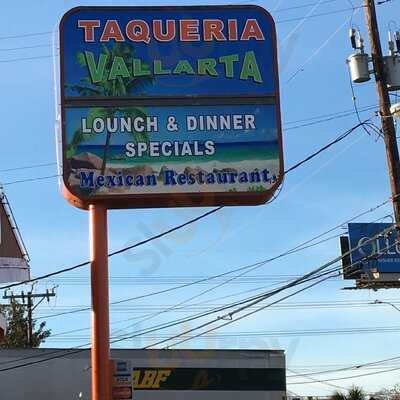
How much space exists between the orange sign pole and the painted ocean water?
821 millimetres

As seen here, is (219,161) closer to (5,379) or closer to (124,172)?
(124,172)

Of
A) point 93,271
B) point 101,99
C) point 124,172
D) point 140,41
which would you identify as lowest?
point 93,271

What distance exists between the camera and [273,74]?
14633 millimetres

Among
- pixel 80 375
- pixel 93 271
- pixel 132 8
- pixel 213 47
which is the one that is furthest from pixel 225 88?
pixel 80 375

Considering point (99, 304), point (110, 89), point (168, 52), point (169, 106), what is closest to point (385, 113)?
point (168, 52)

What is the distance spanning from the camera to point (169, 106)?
14320mm

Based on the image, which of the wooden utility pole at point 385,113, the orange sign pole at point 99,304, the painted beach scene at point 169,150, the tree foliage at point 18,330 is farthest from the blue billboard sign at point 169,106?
the tree foliage at point 18,330

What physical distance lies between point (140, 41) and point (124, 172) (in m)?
2.07

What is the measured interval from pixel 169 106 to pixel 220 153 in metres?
1.06

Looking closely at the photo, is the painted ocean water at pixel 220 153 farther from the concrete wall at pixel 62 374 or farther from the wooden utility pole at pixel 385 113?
the concrete wall at pixel 62 374

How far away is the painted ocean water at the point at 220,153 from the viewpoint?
1395 centimetres

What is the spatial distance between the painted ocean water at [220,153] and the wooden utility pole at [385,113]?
601cm

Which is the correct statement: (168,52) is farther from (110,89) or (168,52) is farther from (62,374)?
(62,374)

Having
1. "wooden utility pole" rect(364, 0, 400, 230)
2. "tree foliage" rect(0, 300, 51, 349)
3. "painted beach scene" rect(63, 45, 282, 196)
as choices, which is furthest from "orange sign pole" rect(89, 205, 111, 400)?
"tree foliage" rect(0, 300, 51, 349)
